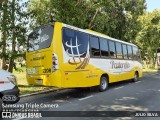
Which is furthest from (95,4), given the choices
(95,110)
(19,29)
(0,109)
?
(0,109)

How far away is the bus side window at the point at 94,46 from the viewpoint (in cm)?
1240

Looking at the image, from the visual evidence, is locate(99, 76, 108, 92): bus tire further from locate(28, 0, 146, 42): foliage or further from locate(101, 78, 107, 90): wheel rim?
locate(28, 0, 146, 42): foliage

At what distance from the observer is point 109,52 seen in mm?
14055

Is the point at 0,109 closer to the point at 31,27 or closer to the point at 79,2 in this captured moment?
the point at 31,27

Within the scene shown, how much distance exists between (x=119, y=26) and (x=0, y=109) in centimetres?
2029

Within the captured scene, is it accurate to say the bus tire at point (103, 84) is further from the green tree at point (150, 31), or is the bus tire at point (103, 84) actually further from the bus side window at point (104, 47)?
the green tree at point (150, 31)

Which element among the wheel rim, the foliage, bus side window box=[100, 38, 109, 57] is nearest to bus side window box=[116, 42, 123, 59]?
bus side window box=[100, 38, 109, 57]

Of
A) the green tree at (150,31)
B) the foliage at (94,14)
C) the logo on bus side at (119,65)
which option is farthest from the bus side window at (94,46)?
the green tree at (150,31)

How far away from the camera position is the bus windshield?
10.7 meters

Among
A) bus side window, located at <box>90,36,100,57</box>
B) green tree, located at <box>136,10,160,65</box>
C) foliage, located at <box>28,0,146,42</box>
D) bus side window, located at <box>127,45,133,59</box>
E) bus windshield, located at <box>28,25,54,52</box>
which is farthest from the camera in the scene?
green tree, located at <box>136,10,160,65</box>

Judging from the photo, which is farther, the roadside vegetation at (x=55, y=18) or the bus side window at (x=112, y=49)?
the bus side window at (x=112, y=49)

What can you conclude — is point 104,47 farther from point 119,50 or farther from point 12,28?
point 12,28
